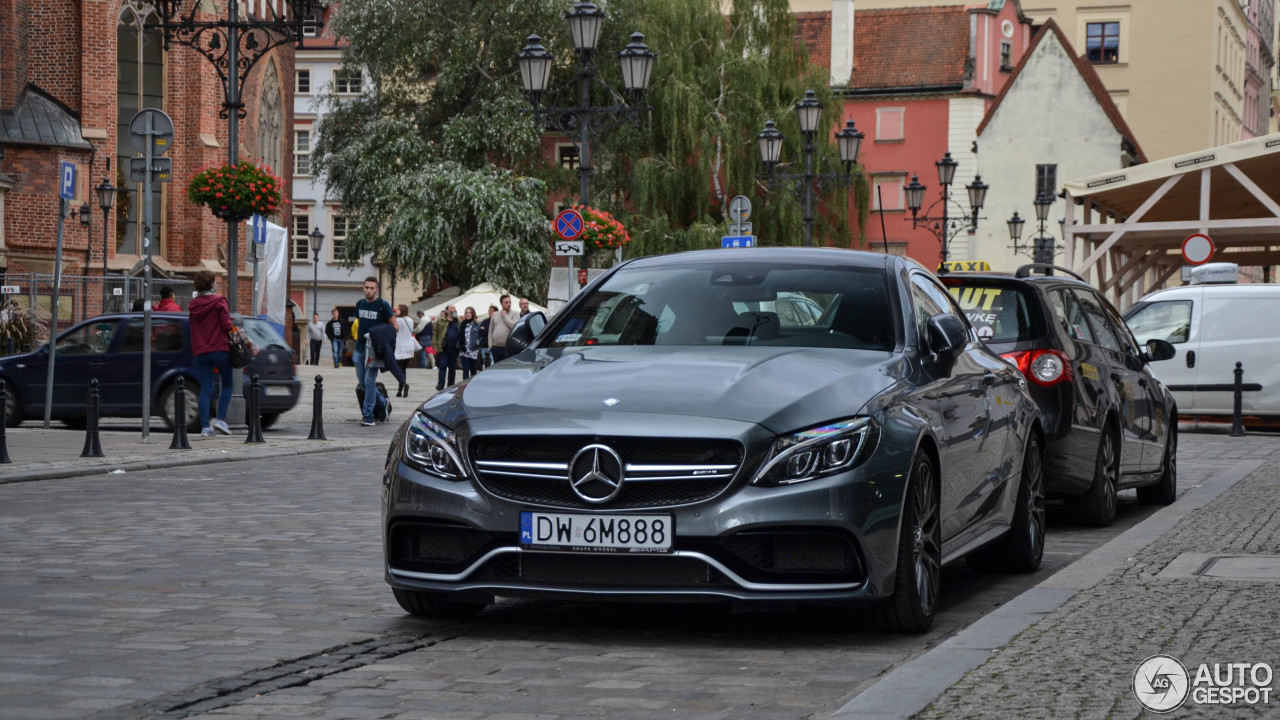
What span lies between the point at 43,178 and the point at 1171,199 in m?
28.4

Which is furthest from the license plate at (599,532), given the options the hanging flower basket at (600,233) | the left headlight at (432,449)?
the hanging flower basket at (600,233)

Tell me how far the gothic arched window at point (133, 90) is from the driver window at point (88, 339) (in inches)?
1045

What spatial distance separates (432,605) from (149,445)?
12.6m

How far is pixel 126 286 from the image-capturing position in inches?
1474

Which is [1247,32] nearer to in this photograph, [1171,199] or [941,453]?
[1171,199]

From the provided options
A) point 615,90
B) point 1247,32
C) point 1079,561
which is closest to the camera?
point 1079,561

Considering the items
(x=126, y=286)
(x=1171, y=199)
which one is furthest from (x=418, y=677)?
(x=1171, y=199)

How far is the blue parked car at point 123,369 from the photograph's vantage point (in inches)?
837

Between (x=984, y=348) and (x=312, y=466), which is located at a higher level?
(x=984, y=348)

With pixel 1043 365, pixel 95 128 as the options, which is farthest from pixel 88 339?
pixel 95 128

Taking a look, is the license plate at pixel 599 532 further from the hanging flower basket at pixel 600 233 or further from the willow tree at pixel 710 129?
the willow tree at pixel 710 129

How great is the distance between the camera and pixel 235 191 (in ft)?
76.3

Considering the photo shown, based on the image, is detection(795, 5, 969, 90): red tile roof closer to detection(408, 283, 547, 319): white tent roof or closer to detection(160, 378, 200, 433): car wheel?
detection(408, 283, 547, 319): white tent roof

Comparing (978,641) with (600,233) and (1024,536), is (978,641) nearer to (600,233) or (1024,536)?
(1024,536)
